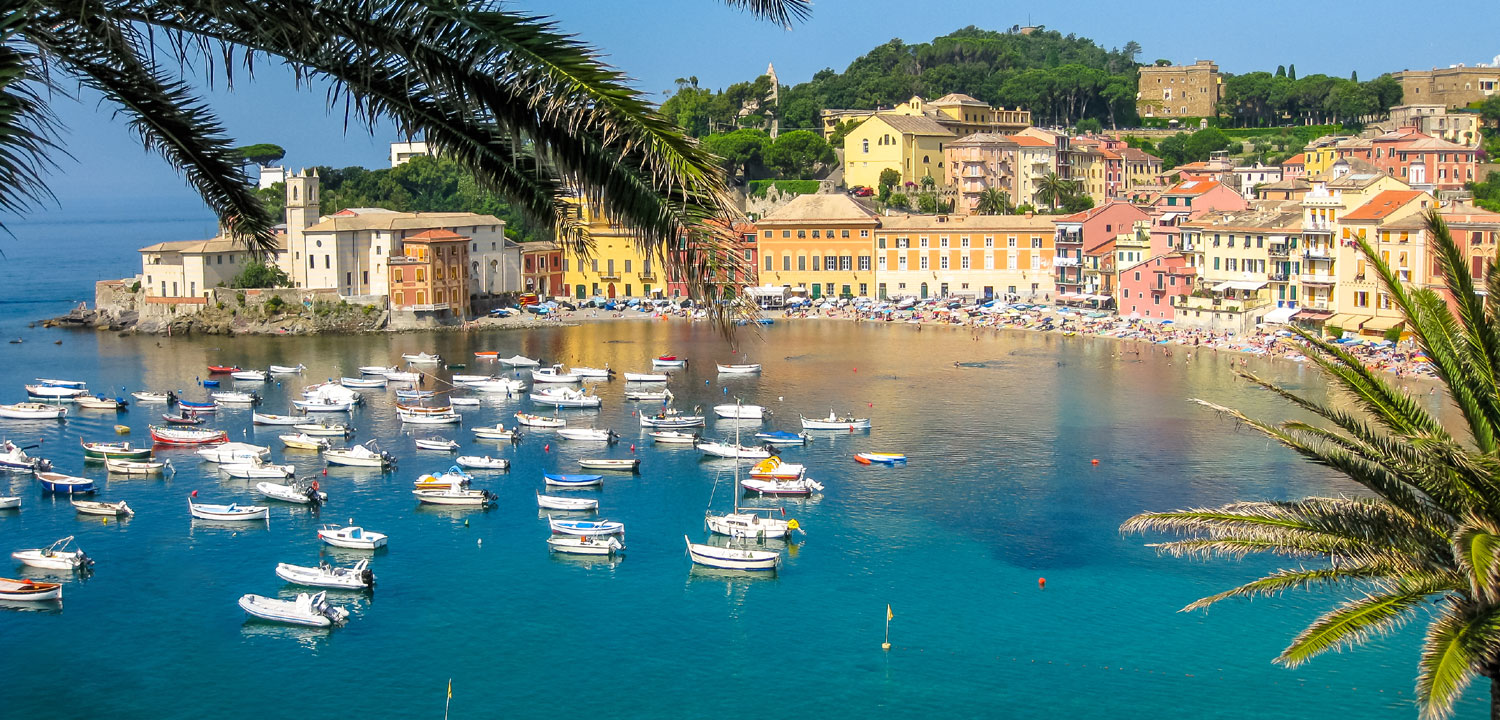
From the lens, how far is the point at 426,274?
165ft

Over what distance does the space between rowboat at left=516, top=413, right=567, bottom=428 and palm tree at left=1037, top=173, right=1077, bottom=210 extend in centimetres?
3828

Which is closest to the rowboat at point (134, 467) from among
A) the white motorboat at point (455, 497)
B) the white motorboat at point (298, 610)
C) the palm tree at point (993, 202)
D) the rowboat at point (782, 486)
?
the white motorboat at point (455, 497)

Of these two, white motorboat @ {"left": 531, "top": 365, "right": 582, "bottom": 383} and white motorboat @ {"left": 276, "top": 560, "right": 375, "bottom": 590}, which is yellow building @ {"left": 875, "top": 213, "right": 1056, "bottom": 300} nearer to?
white motorboat @ {"left": 531, "top": 365, "right": 582, "bottom": 383}

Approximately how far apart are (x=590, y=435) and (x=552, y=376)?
761cm

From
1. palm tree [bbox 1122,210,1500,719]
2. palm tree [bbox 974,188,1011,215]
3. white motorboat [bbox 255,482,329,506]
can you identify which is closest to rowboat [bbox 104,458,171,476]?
white motorboat [bbox 255,482,329,506]

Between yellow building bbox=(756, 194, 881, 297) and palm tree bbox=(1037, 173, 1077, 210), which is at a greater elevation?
palm tree bbox=(1037, 173, 1077, 210)

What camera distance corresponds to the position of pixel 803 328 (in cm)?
4953

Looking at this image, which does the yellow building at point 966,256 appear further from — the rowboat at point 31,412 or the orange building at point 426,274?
the rowboat at point 31,412

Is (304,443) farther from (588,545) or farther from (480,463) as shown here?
(588,545)

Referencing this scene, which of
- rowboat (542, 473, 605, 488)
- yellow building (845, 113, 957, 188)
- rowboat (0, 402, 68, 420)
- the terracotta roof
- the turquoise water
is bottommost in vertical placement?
the turquoise water

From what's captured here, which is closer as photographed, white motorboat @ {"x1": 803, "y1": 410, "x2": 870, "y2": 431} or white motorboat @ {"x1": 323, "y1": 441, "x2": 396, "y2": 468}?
white motorboat @ {"x1": 323, "y1": 441, "x2": 396, "y2": 468}

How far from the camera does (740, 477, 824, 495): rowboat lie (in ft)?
81.7

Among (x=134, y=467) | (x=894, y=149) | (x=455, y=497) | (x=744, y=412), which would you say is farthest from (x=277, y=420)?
(x=894, y=149)

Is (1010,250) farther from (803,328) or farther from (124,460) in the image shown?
(124,460)
